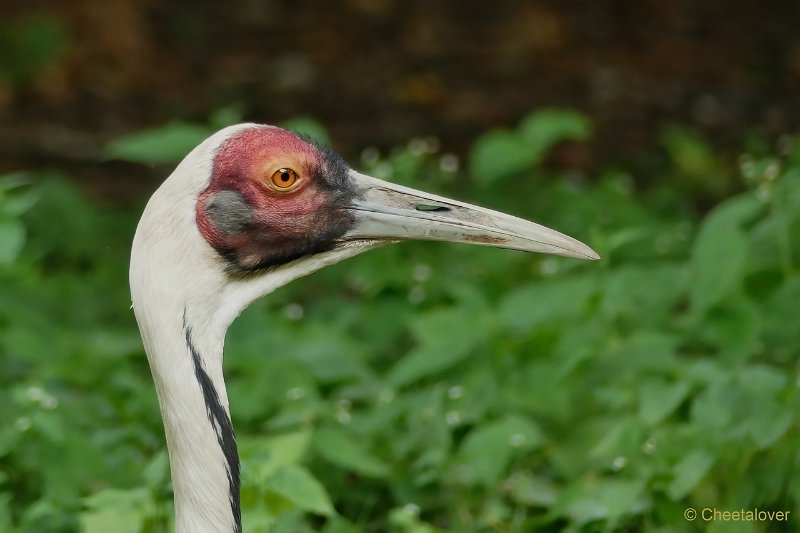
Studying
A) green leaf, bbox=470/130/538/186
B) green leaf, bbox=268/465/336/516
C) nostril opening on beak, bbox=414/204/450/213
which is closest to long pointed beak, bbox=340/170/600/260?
nostril opening on beak, bbox=414/204/450/213

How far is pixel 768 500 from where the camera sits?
484cm

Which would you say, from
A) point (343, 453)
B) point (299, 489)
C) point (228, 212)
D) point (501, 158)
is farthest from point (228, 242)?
point (501, 158)

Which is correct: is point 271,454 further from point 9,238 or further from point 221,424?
point 9,238

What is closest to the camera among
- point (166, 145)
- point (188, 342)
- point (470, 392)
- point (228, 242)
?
point (188, 342)

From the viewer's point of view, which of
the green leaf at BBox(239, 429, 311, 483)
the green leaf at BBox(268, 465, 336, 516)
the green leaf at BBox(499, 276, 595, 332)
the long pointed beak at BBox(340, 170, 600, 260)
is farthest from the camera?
the green leaf at BBox(499, 276, 595, 332)

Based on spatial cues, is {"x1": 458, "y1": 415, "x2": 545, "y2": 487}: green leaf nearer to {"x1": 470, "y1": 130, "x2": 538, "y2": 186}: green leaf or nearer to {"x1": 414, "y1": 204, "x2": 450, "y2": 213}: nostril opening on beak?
{"x1": 414, "y1": 204, "x2": 450, "y2": 213}: nostril opening on beak

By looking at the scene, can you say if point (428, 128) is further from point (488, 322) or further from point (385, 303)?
point (488, 322)

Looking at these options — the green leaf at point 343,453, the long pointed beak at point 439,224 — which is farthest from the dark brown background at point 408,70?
the long pointed beak at point 439,224

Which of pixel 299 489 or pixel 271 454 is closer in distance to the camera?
pixel 299 489

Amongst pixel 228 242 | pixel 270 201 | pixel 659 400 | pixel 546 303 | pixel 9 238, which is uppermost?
pixel 270 201

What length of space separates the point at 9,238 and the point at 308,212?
5.30ft

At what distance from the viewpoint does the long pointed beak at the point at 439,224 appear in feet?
13.6

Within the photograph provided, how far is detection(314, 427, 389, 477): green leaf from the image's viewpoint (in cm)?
520

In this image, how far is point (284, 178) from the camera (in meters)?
4.04
